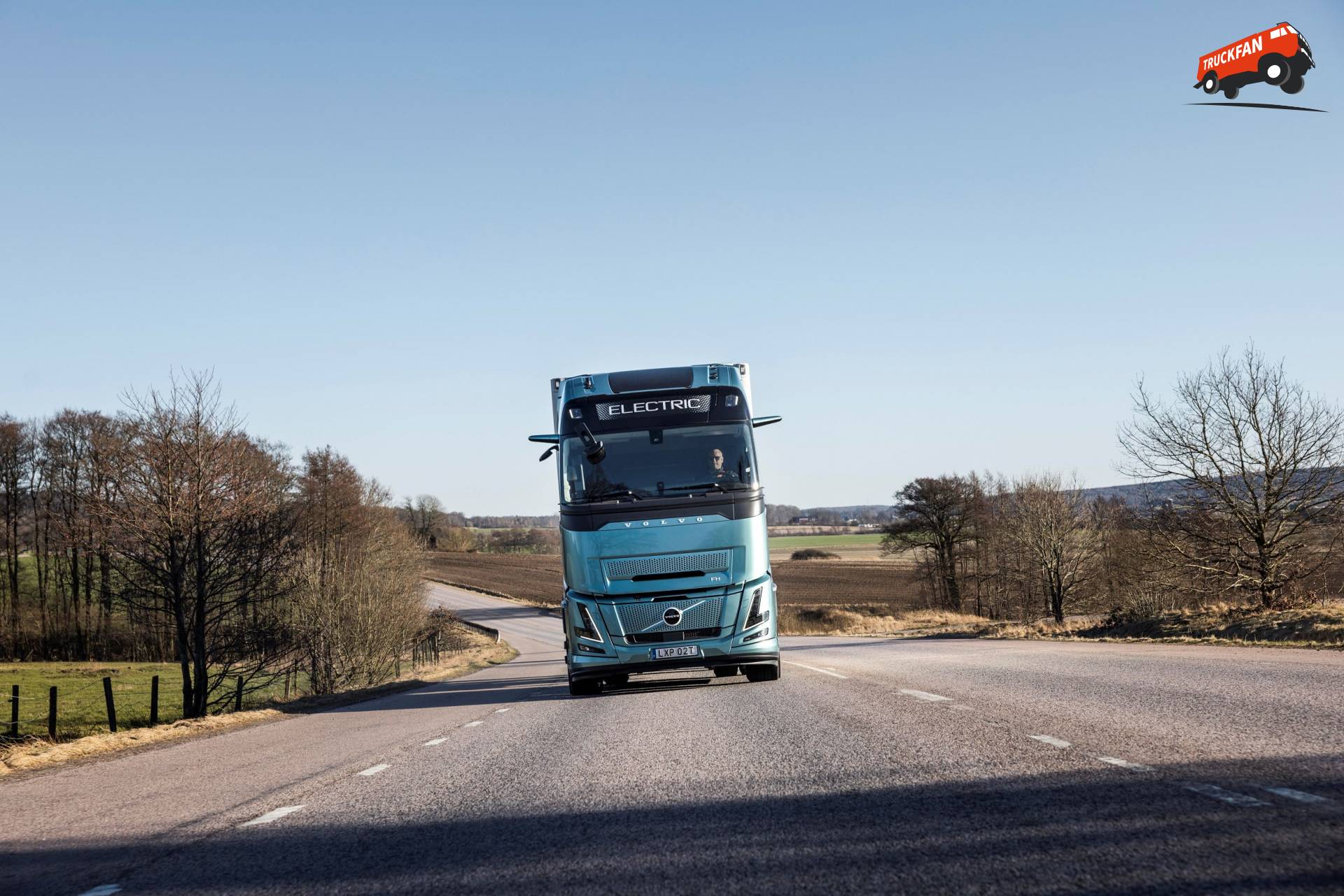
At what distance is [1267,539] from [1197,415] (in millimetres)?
3978

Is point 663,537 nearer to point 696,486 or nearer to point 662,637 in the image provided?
point 696,486

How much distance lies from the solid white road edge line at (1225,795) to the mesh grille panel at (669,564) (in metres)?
7.99

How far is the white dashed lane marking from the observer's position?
620 centimetres

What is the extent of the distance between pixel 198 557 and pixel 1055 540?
43.0 m

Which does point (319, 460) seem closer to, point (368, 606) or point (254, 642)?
point (368, 606)

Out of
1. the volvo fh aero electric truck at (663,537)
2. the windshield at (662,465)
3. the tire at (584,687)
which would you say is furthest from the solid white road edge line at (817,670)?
the windshield at (662,465)

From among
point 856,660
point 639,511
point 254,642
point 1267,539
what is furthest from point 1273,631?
point 254,642

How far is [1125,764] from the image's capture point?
627 centimetres

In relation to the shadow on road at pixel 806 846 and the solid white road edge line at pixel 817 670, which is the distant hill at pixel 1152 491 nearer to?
the solid white road edge line at pixel 817 670

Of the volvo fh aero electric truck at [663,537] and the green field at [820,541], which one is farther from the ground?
the volvo fh aero electric truck at [663,537]

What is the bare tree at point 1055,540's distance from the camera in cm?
5438

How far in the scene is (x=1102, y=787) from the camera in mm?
5570

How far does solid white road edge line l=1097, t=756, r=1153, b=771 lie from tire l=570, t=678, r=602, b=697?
8.67 meters

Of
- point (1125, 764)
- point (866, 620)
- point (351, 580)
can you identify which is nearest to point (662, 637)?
point (1125, 764)
